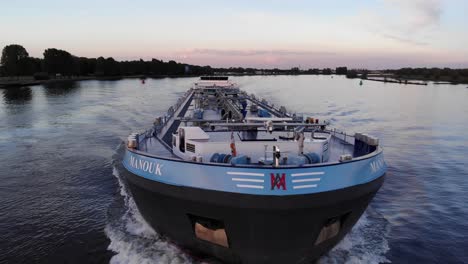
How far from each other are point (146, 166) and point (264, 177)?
402cm

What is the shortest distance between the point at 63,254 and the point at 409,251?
12.4m

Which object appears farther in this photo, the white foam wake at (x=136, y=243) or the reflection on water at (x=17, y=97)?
the reflection on water at (x=17, y=97)

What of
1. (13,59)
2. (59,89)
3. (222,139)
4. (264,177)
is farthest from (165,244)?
(13,59)

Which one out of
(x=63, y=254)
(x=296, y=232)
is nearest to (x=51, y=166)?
(x=63, y=254)

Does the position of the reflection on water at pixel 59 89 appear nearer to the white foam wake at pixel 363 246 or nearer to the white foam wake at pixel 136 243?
the white foam wake at pixel 136 243

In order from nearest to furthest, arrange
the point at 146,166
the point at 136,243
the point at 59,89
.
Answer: the point at 146,166 → the point at 136,243 → the point at 59,89

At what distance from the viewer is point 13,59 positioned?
137 m

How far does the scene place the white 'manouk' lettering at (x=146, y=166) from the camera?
36.5 feet

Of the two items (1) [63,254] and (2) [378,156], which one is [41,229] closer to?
A: (1) [63,254]

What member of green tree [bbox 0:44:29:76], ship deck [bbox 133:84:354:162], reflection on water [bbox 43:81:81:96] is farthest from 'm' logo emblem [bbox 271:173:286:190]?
green tree [bbox 0:44:29:76]

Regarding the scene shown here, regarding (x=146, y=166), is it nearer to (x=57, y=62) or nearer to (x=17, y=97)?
(x=17, y=97)

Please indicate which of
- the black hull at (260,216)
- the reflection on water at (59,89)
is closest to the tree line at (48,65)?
the reflection on water at (59,89)

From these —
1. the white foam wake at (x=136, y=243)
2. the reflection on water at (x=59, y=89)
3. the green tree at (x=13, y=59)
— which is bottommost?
the white foam wake at (x=136, y=243)

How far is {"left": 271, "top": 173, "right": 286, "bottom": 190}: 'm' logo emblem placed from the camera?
960 cm
